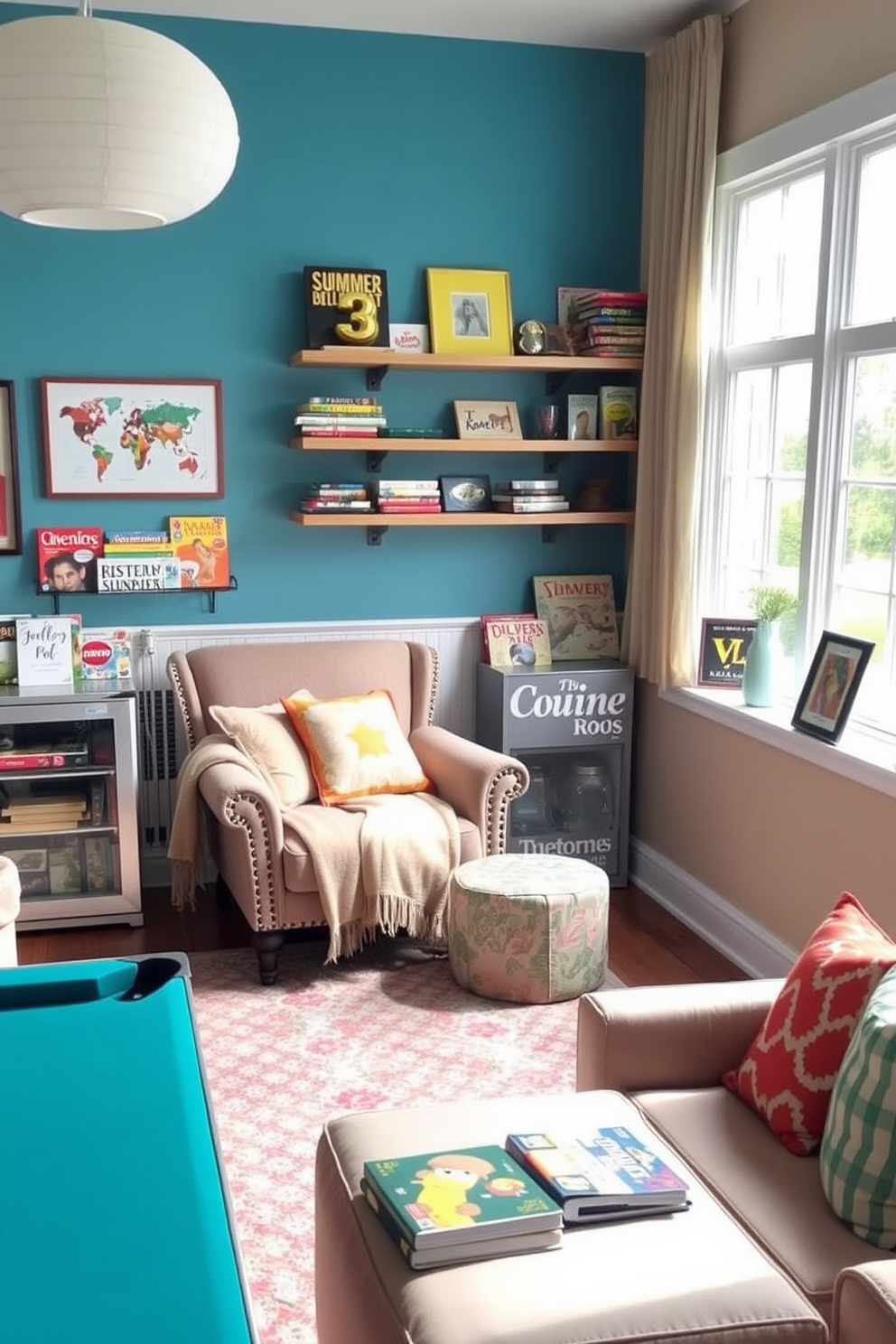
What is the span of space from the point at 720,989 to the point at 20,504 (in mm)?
2810

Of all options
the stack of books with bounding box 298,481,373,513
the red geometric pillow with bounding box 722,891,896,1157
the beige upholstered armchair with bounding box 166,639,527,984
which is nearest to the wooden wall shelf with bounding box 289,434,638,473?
the stack of books with bounding box 298,481,373,513

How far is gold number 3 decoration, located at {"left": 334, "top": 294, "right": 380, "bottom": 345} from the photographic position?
13.6ft

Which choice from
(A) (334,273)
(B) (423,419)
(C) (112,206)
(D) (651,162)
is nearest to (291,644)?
(B) (423,419)

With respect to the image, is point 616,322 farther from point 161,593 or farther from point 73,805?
point 73,805

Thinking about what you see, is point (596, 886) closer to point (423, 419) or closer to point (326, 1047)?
point (326, 1047)

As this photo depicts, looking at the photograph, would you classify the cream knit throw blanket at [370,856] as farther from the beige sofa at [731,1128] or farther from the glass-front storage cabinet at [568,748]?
the beige sofa at [731,1128]

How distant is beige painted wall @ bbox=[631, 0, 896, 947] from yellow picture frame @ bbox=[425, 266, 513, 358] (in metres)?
0.86

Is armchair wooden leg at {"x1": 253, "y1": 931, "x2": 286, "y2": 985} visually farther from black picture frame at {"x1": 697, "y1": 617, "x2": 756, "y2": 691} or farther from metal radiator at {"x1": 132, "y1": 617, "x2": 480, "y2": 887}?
black picture frame at {"x1": 697, "y1": 617, "x2": 756, "y2": 691}

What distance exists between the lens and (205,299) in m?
4.16

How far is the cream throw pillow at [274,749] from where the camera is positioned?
378 centimetres

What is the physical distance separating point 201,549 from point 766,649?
5.99ft

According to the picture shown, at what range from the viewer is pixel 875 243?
3307mm

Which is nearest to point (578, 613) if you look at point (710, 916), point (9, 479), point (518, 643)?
point (518, 643)

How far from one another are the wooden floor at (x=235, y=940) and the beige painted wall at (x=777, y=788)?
0.63 feet
